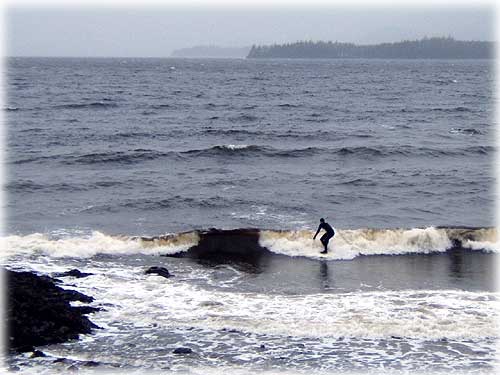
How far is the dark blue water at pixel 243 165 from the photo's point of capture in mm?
27656

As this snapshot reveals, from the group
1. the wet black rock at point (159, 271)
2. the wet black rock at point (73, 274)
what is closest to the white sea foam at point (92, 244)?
the wet black rock at point (73, 274)

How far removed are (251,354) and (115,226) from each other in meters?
12.1

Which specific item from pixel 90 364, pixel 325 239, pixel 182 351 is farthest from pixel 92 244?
pixel 90 364

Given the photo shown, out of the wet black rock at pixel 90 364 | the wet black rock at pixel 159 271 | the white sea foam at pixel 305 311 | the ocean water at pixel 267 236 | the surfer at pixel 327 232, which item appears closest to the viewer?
the wet black rock at pixel 90 364

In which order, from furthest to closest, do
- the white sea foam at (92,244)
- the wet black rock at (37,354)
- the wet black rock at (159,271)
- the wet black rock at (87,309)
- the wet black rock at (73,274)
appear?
the white sea foam at (92,244) → the wet black rock at (159,271) → the wet black rock at (73,274) → the wet black rock at (87,309) → the wet black rock at (37,354)

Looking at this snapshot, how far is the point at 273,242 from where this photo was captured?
24.3m

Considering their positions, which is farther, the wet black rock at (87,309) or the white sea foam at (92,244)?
the white sea foam at (92,244)

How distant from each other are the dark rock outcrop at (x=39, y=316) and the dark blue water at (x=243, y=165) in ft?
25.3

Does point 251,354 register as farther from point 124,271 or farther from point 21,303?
point 124,271

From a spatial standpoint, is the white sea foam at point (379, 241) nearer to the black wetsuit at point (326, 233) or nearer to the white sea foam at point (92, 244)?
the black wetsuit at point (326, 233)

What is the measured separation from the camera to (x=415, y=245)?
24.4 metres

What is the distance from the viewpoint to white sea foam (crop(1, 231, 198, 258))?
74.9 feet

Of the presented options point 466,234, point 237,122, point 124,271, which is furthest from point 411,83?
point 124,271

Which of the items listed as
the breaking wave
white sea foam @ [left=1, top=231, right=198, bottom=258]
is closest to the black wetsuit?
the breaking wave
